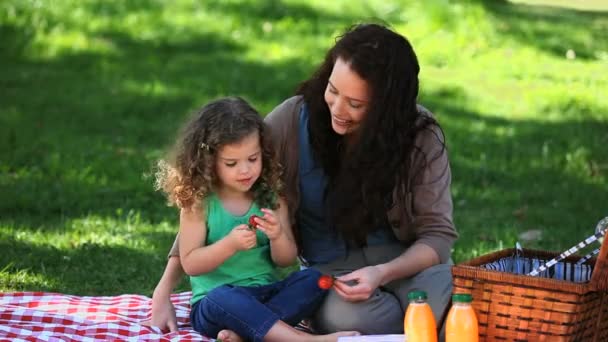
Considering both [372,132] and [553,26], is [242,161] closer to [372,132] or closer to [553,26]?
[372,132]

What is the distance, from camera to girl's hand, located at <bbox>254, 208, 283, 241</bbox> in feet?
13.1

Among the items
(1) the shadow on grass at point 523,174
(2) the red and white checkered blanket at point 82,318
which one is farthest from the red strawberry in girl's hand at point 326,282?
(1) the shadow on grass at point 523,174

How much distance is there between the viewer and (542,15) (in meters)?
10.2

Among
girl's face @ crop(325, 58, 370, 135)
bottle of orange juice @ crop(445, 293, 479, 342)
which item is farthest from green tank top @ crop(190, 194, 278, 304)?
bottle of orange juice @ crop(445, 293, 479, 342)

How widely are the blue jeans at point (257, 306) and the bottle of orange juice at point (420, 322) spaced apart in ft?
2.13

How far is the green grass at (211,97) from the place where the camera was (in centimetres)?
587

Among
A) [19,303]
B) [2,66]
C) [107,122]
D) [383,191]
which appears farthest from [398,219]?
[2,66]

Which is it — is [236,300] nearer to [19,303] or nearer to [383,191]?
[383,191]

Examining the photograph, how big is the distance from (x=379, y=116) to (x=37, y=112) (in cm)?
449

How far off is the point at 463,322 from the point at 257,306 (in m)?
0.84

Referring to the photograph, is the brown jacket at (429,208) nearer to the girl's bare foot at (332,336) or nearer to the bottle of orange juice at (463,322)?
the girl's bare foot at (332,336)

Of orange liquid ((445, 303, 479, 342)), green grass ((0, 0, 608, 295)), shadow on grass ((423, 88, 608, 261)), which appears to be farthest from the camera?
shadow on grass ((423, 88, 608, 261))

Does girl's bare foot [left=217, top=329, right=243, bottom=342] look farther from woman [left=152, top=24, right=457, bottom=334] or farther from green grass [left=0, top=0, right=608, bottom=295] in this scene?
green grass [left=0, top=0, right=608, bottom=295]

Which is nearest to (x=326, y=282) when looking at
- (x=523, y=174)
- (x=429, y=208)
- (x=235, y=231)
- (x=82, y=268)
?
(x=235, y=231)
